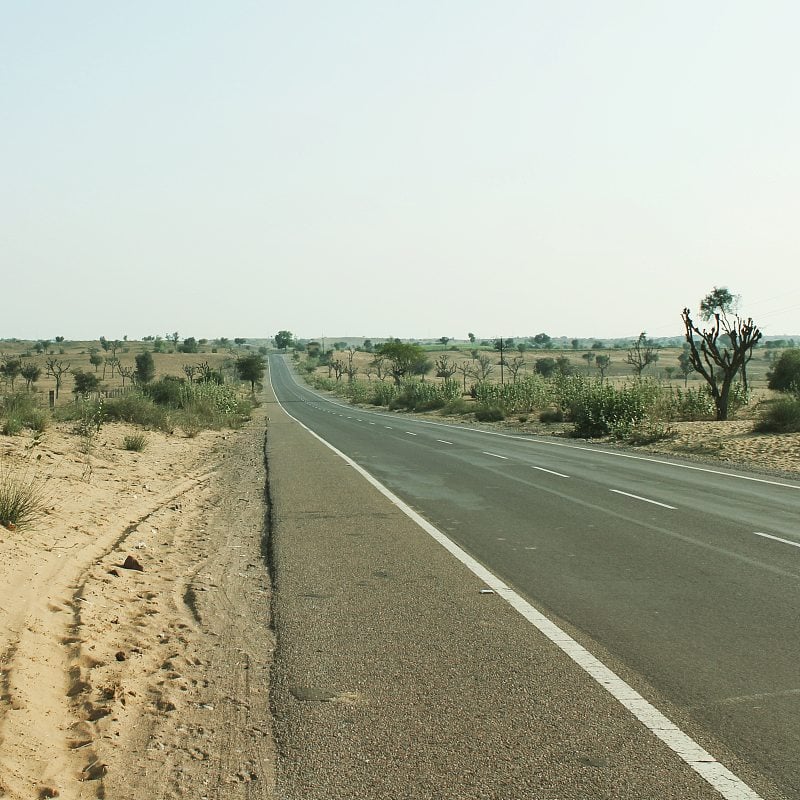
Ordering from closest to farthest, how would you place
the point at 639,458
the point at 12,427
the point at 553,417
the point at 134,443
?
the point at 12,427
the point at 134,443
the point at 639,458
the point at 553,417

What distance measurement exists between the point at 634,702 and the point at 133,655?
11.6ft

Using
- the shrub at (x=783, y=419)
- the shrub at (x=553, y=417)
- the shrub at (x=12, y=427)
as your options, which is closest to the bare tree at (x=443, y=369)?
the shrub at (x=553, y=417)

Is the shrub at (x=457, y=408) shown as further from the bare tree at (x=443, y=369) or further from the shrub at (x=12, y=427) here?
the bare tree at (x=443, y=369)

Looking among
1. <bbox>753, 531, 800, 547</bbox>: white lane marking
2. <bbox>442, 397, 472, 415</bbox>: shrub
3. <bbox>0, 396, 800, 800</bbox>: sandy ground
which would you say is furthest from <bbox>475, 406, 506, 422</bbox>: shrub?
<bbox>753, 531, 800, 547</bbox>: white lane marking

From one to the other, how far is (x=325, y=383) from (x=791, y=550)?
11945 centimetres

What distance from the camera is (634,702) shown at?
533 cm

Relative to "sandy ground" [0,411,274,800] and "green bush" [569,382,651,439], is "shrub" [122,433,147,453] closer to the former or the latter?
"sandy ground" [0,411,274,800]

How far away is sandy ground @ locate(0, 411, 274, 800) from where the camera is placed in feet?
14.7

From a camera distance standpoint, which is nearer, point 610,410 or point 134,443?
point 134,443

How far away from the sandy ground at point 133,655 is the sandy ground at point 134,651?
0.01 meters

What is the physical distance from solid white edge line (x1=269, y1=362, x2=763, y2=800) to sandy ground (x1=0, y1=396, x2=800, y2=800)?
6.96ft

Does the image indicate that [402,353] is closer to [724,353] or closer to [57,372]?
[57,372]

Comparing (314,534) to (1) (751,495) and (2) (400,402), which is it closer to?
(1) (751,495)

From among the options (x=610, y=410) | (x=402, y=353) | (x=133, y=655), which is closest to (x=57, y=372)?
(x=402, y=353)
